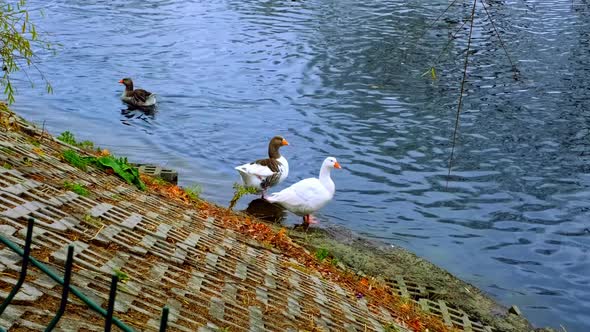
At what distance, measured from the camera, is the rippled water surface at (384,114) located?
12.8 m

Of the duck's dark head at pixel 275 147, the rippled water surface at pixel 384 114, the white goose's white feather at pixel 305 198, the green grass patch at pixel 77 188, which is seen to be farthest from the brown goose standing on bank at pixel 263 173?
the green grass patch at pixel 77 188

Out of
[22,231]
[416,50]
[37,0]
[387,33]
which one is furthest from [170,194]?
[37,0]

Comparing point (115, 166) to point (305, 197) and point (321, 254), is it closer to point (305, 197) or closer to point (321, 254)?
point (321, 254)

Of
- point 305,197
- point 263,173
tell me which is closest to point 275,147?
point 263,173

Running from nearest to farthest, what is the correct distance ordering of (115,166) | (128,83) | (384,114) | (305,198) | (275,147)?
(115,166)
(305,198)
(275,147)
(384,114)
(128,83)

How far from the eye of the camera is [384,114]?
19438mm

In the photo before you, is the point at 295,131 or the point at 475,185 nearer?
the point at 475,185

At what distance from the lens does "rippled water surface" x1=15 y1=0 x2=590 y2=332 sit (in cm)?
1277

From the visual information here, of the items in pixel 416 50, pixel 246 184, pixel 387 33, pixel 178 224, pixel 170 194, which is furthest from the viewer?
pixel 387 33

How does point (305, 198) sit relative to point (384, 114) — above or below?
above

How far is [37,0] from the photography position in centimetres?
3231

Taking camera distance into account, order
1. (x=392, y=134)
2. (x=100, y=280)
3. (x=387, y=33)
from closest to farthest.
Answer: (x=100, y=280), (x=392, y=134), (x=387, y=33)

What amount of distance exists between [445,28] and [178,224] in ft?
75.2

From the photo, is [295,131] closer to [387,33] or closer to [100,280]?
[387,33]
